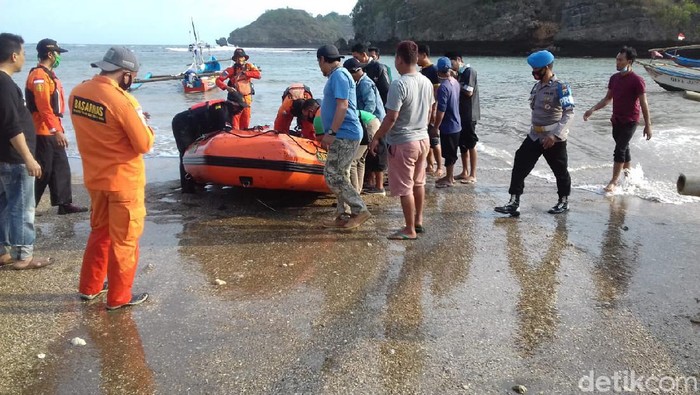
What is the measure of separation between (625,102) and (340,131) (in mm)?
3889

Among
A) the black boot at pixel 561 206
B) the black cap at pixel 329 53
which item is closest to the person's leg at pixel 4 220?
the black cap at pixel 329 53

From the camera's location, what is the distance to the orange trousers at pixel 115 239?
3.54 meters

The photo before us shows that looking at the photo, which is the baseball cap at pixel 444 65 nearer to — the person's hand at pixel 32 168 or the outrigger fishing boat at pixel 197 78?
Result: the person's hand at pixel 32 168

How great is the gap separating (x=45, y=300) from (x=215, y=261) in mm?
1289

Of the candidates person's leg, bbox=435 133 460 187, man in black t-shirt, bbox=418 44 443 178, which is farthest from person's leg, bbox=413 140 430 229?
person's leg, bbox=435 133 460 187

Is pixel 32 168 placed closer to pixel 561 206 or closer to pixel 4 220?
A: pixel 4 220

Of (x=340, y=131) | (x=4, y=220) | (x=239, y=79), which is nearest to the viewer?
(x=4, y=220)

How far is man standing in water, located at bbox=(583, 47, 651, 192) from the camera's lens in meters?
6.71

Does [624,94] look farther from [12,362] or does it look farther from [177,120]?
[12,362]

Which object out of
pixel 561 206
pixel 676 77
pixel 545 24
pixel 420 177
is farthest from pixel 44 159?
pixel 545 24

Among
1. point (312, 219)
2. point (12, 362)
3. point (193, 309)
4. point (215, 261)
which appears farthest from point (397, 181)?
point (12, 362)

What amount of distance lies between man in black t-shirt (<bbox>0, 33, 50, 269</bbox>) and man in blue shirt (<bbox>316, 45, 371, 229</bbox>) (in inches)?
94.0

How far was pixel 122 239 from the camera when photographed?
11.7 feet

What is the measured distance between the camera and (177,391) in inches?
112
